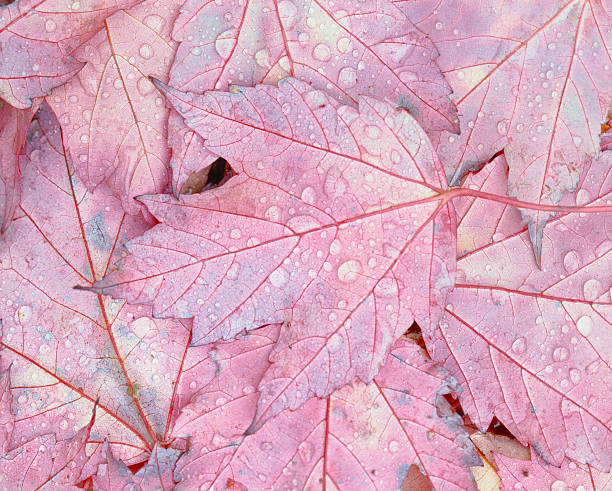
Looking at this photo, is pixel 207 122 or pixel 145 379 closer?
pixel 207 122

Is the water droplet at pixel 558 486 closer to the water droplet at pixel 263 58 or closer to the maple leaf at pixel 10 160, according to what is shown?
the water droplet at pixel 263 58

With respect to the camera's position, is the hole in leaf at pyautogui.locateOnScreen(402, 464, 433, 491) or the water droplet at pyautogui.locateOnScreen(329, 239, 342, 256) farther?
the hole in leaf at pyautogui.locateOnScreen(402, 464, 433, 491)

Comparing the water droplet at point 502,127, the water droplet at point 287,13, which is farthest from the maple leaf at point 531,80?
the water droplet at point 287,13

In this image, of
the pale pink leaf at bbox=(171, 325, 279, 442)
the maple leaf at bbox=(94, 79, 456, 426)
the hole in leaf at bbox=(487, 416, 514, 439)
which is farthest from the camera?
the hole in leaf at bbox=(487, 416, 514, 439)

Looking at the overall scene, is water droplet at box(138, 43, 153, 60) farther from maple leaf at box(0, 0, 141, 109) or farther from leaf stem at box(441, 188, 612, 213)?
leaf stem at box(441, 188, 612, 213)

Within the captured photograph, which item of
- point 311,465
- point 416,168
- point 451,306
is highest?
point 416,168

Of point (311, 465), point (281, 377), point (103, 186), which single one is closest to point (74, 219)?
point (103, 186)

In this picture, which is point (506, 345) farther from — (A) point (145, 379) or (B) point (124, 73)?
(B) point (124, 73)

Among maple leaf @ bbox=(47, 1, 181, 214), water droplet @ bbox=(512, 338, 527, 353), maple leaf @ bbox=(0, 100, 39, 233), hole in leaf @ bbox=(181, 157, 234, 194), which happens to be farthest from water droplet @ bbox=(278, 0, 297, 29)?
water droplet @ bbox=(512, 338, 527, 353)

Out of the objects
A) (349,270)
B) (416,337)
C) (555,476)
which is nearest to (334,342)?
(349,270)
